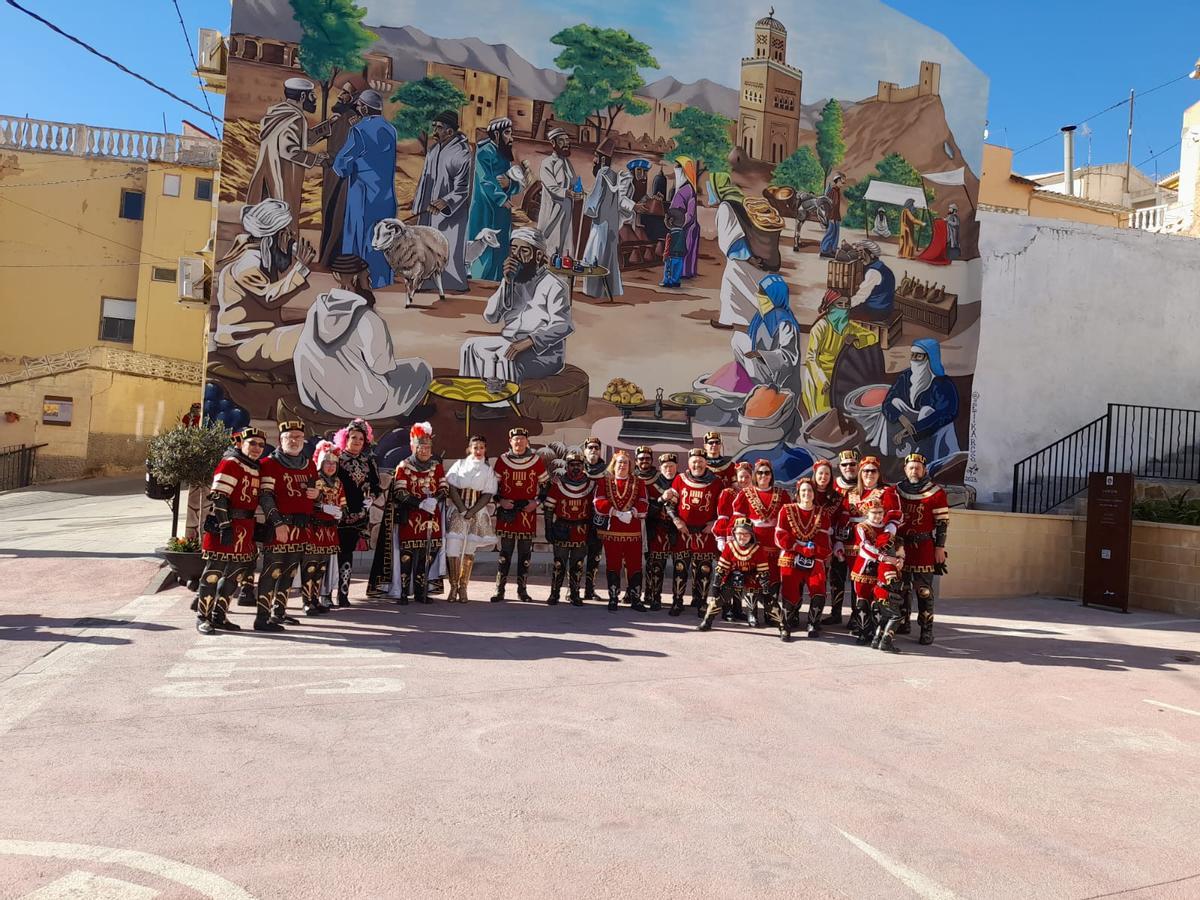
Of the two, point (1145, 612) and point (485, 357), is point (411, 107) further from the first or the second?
point (1145, 612)

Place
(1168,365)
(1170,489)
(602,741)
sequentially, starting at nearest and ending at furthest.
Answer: (602,741) → (1170,489) → (1168,365)

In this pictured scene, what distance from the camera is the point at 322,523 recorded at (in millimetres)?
9688

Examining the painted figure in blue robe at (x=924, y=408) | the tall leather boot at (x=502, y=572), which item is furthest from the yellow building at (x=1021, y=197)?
the tall leather boot at (x=502, y=572)

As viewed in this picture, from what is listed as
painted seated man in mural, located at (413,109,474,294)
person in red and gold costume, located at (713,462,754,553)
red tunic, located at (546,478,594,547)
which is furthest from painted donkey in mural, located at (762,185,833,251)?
red tunic, located at (546,478,594,547)

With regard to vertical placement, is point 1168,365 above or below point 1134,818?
above

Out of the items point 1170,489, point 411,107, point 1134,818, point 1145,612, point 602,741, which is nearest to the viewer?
point 1134,818

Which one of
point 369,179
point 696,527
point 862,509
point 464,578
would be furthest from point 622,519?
point 369,179

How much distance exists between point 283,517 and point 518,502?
309 centimetres

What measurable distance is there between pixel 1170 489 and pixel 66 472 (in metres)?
25.6

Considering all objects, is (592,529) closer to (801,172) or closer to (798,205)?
(798,205)

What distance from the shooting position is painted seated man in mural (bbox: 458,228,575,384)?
14586 mm

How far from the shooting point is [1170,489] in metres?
15.9

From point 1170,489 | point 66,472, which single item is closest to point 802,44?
point 1170,489

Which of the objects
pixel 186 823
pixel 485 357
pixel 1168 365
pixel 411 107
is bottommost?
pixel 186 823
